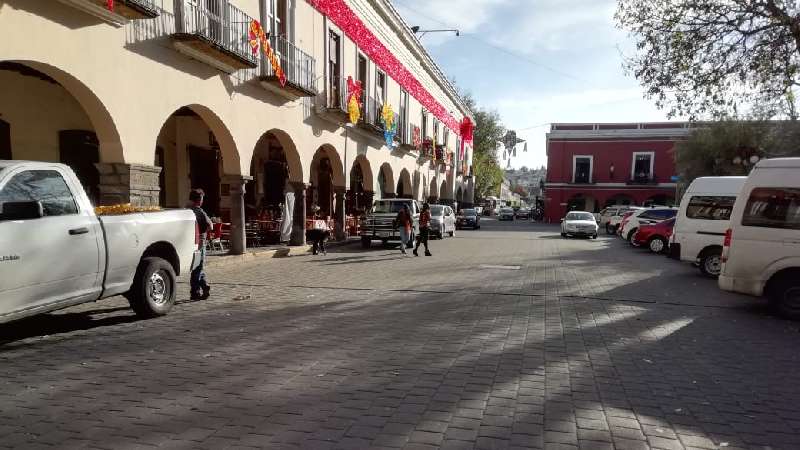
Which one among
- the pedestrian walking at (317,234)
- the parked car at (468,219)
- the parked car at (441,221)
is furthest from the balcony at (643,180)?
the pedestrian walking at (317,234)

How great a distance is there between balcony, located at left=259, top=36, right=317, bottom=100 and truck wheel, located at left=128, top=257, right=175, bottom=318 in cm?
723

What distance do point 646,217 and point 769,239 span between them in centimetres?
1373

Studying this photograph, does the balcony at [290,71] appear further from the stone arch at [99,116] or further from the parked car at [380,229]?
the parked car at [380,229]

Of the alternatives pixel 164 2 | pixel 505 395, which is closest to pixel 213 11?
pixel 164 2

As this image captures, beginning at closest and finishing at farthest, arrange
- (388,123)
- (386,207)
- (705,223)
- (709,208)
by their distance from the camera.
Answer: (705,223), (709,208), (386,207), (388,123)

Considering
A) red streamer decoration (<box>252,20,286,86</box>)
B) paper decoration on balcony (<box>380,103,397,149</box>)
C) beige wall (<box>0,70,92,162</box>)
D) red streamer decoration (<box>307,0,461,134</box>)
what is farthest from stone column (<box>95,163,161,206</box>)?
paper decoration on balcony (<box>380,103,397,149</box>)

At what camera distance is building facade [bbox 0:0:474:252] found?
25.0ft

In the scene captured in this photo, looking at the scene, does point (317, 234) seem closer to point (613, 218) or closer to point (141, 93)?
point (141, 93)

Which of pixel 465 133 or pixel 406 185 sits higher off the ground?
pixel 465 133

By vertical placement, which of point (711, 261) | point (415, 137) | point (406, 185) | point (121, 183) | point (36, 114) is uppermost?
point (415, 137)

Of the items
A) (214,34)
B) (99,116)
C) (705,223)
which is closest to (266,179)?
(214,34)

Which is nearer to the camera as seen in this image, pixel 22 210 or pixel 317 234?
pixel 22 210

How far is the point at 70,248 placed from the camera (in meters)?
4.83

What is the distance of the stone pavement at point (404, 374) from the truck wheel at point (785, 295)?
9.6 inches
